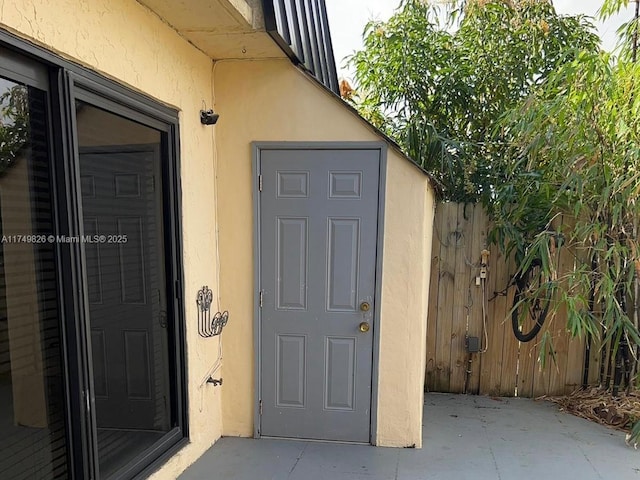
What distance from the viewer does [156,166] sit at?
2246 millimetres

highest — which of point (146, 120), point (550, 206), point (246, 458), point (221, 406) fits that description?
point (146, 120)

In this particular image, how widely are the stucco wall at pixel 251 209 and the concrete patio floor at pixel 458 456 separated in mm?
235

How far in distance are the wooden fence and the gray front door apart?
3.79 ft

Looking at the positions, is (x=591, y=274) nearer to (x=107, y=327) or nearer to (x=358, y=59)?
(x=358, y=59)

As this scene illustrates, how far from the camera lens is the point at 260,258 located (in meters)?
2.77

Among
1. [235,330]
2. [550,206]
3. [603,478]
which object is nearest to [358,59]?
[550,206]

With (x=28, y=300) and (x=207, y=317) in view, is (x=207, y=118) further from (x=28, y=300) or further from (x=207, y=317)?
(x=28, y=300)

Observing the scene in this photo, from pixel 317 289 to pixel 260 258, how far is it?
0.43 metres

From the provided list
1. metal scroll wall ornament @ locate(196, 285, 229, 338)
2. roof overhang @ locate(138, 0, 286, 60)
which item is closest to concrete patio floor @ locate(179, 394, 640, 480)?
metal scroll wall ornament @ locate(196, 285, 229, 338)

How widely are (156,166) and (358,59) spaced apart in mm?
2665

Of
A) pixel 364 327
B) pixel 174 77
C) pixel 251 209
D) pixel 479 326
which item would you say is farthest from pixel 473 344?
pixel 174 77

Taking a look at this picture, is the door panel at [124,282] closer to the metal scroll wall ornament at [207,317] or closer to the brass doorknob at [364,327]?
the metal scroll wall ornament at [207,317]

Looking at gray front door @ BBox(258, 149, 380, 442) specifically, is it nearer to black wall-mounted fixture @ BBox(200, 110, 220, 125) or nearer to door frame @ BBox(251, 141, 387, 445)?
door frame @ BBox(251, 141, 387, 445)

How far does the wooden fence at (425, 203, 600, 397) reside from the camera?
351 centimetres
